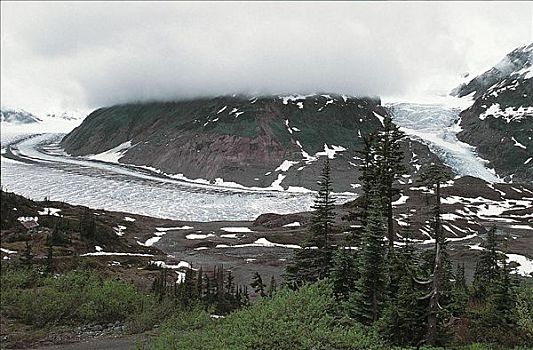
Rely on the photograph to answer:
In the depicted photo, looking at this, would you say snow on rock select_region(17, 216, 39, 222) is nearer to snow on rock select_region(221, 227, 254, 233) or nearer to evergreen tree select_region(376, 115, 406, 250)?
snow on rock select_region(221, 227, 254, 233)

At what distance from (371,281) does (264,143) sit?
152995 millimetres

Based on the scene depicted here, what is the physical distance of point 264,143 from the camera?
551 ft

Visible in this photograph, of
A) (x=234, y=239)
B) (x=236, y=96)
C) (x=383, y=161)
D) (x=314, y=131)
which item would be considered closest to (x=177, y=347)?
(x=383, y=161)

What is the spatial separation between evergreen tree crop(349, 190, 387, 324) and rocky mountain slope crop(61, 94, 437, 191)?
123056 millimetres

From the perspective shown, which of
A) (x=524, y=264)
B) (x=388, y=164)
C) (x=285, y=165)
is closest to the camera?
(x=388, y=164)

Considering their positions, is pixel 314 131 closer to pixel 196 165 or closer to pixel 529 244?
pixel 196 165

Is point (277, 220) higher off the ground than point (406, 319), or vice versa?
point (277, 220)

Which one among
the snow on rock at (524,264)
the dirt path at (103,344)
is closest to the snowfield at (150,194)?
the snow on rock at (524,264)

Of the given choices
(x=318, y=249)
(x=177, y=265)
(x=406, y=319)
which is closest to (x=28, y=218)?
(x=177, y=265)

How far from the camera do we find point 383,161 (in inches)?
768

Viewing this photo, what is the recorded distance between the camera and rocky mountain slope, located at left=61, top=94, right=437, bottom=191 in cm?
15625

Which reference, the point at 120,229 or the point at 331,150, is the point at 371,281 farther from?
the point at 331,150

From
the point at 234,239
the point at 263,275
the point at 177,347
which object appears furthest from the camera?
the point at 234,239

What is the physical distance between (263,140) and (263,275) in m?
116
